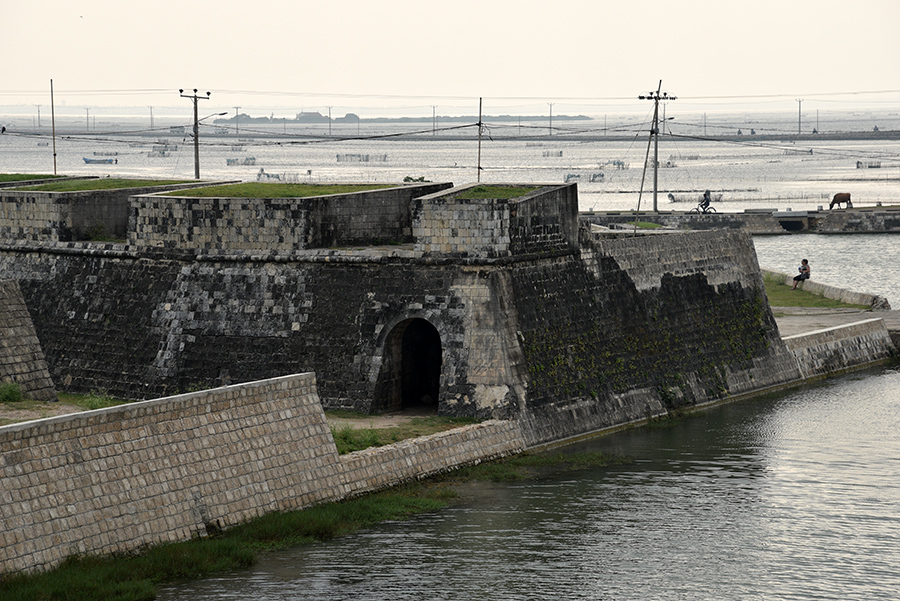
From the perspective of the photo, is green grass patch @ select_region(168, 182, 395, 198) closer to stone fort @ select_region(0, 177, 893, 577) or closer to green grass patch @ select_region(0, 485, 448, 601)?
stone fort @ select_region(0, 177, 893, 577)

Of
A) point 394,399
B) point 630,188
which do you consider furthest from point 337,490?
point 630,188

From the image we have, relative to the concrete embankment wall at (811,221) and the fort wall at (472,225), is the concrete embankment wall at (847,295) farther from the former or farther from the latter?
the concrete embankment wall at (811,221)

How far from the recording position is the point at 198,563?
1877 cm

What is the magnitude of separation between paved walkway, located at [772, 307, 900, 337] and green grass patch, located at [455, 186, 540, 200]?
41.0 ft

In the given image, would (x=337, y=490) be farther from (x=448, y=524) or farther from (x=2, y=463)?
(x=2, y=463)

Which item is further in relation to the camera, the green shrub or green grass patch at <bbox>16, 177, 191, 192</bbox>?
green grass patch at <bbox>16, 177, 191, 192</bbox>

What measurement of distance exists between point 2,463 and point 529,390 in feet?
39.9

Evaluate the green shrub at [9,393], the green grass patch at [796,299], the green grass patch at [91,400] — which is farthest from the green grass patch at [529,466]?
the green grass patch at [796,299]

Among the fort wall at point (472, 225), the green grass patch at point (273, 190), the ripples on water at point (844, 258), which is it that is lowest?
the ripples on water at point (844, 258)

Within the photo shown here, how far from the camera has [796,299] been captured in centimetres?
4638

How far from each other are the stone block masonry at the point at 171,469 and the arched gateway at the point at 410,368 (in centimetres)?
349

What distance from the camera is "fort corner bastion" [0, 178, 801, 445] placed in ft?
88.4

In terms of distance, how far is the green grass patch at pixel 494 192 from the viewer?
27.9 meters

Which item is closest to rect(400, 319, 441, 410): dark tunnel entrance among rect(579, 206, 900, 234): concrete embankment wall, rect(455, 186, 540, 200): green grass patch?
rect(455, 186, 540, 200): green grass patch
